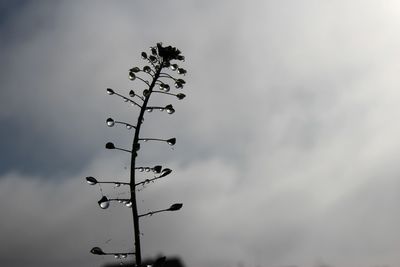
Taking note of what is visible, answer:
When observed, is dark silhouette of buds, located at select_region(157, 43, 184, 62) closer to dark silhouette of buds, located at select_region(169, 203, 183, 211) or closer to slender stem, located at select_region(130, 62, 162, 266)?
slender stem, located at select_region(130, 62, 162, 266)

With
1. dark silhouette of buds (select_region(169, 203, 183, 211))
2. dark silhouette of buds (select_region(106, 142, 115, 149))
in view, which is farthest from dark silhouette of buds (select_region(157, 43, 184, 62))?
dark silhouette of buds (select_region(169, 203, 183, 211))

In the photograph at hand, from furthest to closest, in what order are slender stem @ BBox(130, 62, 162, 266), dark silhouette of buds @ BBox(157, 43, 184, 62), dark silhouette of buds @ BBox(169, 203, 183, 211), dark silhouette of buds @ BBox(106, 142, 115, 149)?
dark silhouette of buds @ BBox(157, 43, 184, 62) → dark silhouette of buds @ BBox(106, 142, 115, 149) → dark silhouette of buds @ BBox(169, 203, 183, 211) → slender stem @ BBox(130, 62, 162, 266)

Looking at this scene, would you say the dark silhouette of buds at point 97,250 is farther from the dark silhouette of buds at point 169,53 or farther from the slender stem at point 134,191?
the dark silhouette of buds at point 169,53

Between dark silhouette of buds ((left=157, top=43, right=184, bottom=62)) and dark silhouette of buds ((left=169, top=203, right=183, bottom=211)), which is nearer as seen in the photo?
dark silhouette of buds ((left=169, top=203, right=183, bottom=211))

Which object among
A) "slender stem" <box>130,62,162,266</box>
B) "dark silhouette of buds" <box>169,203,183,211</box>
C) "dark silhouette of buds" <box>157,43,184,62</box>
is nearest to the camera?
"slender stem" <box>130,62,162,266</box>

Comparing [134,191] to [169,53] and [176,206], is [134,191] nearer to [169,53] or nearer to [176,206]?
[176,206]

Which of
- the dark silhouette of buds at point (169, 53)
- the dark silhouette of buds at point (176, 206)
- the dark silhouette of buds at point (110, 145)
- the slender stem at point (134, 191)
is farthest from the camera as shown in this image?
the dark silhouette of buds at point (169, 53)

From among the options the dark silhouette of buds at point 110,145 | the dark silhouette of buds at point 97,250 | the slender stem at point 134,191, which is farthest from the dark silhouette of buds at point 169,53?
the dark silhouette of buds at point 97,250

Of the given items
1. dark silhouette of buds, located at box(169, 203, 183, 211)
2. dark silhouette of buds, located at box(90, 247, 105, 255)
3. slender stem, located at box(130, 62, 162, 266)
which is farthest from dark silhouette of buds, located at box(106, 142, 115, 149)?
dark silhouette of buds, located at box(90, 247, 105, 255)

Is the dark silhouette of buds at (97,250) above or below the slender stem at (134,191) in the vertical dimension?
below

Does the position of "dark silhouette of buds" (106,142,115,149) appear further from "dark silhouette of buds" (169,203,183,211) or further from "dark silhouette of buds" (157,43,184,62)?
"dark silhouette of buds" (157,43,184,62)

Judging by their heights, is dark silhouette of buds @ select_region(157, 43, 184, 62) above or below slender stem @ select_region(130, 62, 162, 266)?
above

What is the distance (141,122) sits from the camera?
491 centimetres

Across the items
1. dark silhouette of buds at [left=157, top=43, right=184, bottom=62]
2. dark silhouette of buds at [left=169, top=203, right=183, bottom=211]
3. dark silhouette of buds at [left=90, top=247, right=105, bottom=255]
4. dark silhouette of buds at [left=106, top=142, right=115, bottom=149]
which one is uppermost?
dark silhouette of buds at [left=157, top=43, right=184, bottom=62]
